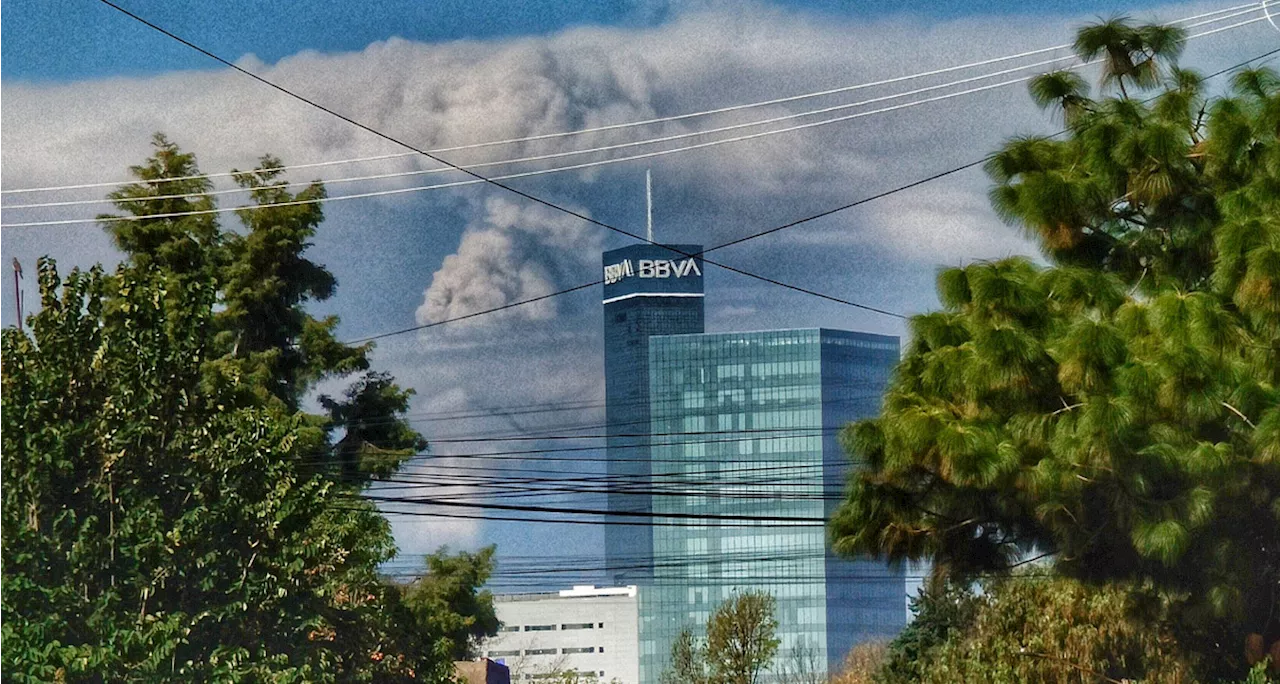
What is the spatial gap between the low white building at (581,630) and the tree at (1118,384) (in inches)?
4599

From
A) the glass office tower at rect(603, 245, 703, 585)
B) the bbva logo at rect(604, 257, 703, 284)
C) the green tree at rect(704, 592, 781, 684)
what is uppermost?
the bbva logo at rect(604, 257, 703, 284)

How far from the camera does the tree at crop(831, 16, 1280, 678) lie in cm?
938

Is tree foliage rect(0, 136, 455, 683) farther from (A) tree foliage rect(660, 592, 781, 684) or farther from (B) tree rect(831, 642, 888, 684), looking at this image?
(A) tree foliage rect(660, 592, 781, 684)

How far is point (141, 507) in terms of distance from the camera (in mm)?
11312

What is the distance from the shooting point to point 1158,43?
1132 cm

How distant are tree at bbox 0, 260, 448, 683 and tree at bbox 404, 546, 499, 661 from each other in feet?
42.0

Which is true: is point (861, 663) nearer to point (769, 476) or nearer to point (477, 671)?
point (477, 671)

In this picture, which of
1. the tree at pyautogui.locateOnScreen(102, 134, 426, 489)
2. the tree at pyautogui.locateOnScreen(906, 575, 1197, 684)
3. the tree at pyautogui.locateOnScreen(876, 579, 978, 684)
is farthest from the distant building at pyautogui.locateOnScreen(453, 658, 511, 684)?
the tree at pyautogui.locateOnScreen(906, 575, 1197, 684)

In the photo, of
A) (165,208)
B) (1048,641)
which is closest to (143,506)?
(165,208)

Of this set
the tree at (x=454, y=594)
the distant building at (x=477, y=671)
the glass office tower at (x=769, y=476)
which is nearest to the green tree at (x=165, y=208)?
the tree at (x=454, y=594)

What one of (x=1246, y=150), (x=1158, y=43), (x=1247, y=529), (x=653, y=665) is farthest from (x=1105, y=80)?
(x=653, y=665)

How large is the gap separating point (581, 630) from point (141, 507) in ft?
393

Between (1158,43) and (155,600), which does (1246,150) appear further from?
(155,600)

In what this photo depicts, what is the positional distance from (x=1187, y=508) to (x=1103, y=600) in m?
11.7
